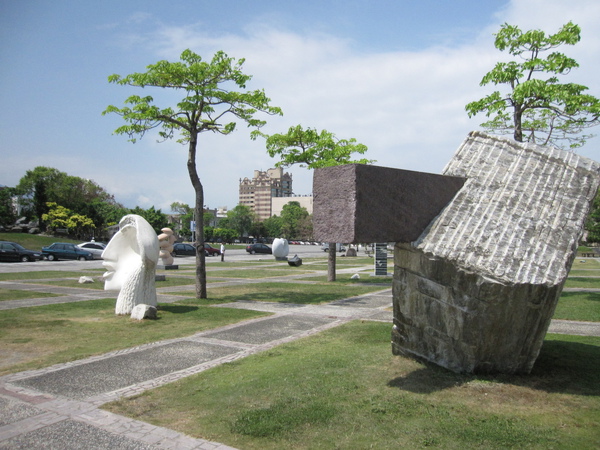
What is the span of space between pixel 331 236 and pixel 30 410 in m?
3.81

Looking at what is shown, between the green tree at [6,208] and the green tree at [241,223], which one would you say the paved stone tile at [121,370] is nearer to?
the green tree at [6,208]

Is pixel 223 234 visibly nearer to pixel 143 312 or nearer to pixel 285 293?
pixel 285 293

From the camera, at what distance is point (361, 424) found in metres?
4.37

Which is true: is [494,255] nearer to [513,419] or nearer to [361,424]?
[513,419]

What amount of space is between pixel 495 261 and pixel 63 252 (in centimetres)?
3255

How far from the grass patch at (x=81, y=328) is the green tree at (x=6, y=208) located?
170 ft

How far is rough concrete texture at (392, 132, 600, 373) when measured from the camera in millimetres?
4957

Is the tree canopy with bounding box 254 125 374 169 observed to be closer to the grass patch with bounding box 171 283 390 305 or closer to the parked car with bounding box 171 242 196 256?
the grass patch with bounding box 171 283 390 305

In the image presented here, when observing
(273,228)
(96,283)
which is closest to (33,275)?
(96,283)

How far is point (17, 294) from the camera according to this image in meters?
14.0

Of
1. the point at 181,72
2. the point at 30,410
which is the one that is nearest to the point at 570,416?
the point at 30,410

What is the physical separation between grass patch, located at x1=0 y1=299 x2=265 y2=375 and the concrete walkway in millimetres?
497

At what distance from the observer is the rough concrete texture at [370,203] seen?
15.5 ft

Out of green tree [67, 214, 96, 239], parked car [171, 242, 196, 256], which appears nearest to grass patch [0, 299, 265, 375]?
parked car [171, 242, 196, 256]
